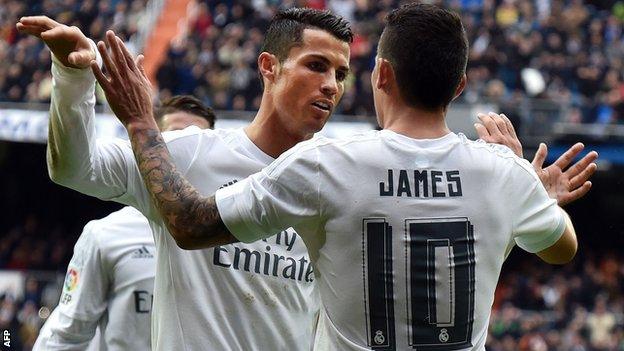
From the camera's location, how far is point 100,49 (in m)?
4.03

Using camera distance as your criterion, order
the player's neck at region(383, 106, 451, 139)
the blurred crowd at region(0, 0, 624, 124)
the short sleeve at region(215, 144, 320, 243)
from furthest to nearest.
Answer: the blurred crowd at region(0, 0, 624, 124), the player's neck at region(383, 106, 451, 139), the short sleeve at region(215, 144, 320, 243)

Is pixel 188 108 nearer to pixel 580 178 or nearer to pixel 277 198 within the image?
pixel 580 178

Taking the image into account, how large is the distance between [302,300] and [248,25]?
19.5 metres

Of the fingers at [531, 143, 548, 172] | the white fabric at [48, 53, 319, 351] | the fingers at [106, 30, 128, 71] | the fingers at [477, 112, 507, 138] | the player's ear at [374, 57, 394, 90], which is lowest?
the white fabric at [48, 53, 319, 351]

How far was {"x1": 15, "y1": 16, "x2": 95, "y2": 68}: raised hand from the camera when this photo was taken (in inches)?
161

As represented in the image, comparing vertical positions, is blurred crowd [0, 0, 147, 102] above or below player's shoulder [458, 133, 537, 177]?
below

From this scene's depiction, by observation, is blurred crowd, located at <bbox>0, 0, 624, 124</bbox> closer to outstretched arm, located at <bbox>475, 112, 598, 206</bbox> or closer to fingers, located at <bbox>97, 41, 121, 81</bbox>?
outstretched arm, located at <bbox>475, 112, 598, 206</bbox>

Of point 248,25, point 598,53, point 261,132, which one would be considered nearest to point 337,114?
point 248,25

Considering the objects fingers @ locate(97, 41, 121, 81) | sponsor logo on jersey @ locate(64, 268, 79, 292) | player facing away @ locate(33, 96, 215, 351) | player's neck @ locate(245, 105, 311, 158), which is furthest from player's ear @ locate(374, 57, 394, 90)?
sponsor logo on jersey @ locate(64, 268, 79, 292)

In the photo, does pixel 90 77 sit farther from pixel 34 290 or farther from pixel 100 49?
pixel 34 290

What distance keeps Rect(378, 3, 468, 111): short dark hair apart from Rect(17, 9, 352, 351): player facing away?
2.75ft

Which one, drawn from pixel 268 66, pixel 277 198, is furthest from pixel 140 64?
pixel 268 66

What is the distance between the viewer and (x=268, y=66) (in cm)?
520

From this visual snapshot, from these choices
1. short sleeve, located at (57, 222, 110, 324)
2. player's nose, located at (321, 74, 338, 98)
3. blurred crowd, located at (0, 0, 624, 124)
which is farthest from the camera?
blurred crowd, located at (0, 0, 624, 124)
